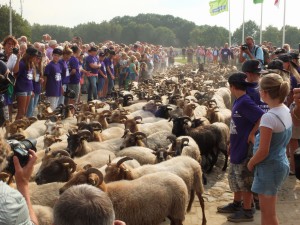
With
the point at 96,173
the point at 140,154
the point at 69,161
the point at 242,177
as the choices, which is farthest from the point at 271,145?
the point at 140,154

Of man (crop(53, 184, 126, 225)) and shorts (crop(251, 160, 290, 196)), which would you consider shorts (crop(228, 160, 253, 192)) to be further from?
man (crop(53, 184, 126, 225))

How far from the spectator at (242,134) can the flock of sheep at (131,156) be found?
2.25 feet

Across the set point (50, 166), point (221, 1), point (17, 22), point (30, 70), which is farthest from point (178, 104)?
point (221, 1)

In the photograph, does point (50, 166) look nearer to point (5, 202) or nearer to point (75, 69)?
point (5, 202)

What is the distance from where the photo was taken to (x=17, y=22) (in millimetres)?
30391

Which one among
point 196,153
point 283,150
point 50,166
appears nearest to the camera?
point 283,150

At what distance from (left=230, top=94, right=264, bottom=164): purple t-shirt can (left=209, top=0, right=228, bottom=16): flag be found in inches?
1341

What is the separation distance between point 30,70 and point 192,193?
5.44 m

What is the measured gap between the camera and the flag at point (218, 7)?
3806 centimetres

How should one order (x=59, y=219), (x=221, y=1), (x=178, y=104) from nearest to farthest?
1. (x=59, y=219)
2. (x=178, y=104)
3. (x=221, y=1)

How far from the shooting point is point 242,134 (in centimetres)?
564

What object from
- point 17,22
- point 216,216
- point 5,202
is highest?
point 17,22

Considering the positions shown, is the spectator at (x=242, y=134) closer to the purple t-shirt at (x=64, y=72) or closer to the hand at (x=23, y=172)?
the hand at (x=23, y=172)

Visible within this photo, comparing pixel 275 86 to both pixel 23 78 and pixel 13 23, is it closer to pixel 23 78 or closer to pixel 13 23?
pixel 23 78
